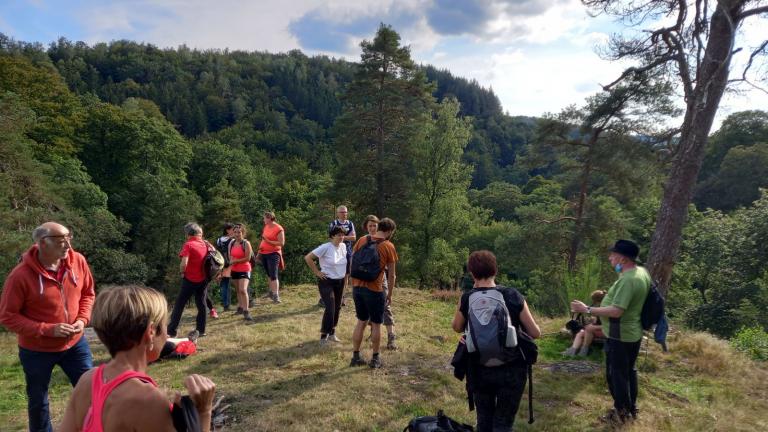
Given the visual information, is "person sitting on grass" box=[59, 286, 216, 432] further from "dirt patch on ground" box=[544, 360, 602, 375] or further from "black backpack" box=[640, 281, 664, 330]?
"dirt patch on ground" box=[544, 360, 602, 375]

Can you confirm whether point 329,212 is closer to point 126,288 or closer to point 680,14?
point 680,14

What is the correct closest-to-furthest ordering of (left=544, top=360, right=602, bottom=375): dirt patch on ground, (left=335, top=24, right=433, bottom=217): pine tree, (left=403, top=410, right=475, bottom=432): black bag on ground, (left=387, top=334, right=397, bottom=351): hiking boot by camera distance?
(left=403, top=410, right=475, bottom=432): black bag on ground, (left=544, top=360, right=602, bottom=375): dirt patch on ground, (left=387, top=334, right=397, bottom=351): hiking boot, (left=335, top=24, right=433, bottom=217): pine tree

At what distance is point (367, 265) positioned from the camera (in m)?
4.79

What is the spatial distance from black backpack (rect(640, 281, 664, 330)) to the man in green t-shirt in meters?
0.06

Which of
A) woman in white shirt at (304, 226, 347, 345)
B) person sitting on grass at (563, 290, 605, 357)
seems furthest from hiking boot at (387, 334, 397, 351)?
person sitting on grass at (563, 290, 605, 357)

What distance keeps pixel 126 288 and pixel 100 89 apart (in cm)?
8272

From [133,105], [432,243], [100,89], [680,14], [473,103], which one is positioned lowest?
[432,243]

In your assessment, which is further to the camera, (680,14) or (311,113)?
(311,113)

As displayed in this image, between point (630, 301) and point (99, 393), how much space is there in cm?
394

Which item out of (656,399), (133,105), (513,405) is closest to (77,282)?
(513,405)

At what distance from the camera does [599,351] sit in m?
6.44

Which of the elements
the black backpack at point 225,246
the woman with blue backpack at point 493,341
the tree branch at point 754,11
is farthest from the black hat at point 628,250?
the black backpack at point 225,246

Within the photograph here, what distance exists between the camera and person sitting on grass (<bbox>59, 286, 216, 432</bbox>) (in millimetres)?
1384

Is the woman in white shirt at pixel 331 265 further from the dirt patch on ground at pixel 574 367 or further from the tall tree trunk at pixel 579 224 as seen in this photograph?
the tall tree trunk at pixel 579 224
